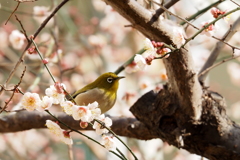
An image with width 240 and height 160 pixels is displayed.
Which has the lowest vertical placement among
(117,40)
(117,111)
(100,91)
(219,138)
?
(219,138)

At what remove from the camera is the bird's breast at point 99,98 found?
7.21ft

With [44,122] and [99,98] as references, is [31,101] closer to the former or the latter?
[99,98]

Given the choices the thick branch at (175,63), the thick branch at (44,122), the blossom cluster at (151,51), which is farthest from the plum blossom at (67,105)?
the thick branch at (44,122)

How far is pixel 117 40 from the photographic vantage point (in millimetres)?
5426

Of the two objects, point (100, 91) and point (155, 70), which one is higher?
point (155, 70)

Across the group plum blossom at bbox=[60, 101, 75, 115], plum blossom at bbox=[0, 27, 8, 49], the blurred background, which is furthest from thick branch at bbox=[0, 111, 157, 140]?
plum blossom at bbox=[0, 27, 8, 49]

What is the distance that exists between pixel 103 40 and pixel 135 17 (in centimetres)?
330

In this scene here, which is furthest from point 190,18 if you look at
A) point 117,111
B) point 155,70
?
point 155,70

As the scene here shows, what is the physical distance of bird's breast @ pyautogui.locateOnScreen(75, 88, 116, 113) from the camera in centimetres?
220

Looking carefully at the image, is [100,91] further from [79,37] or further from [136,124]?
[79,37]

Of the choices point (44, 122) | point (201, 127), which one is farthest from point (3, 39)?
point (201, 127)

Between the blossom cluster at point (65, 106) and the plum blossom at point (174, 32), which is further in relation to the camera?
the plum blossom at point (174, 32)

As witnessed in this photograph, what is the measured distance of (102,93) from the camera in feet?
7.41

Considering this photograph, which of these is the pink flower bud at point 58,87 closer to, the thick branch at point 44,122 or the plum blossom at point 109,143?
the plum blossom at point 109,143
